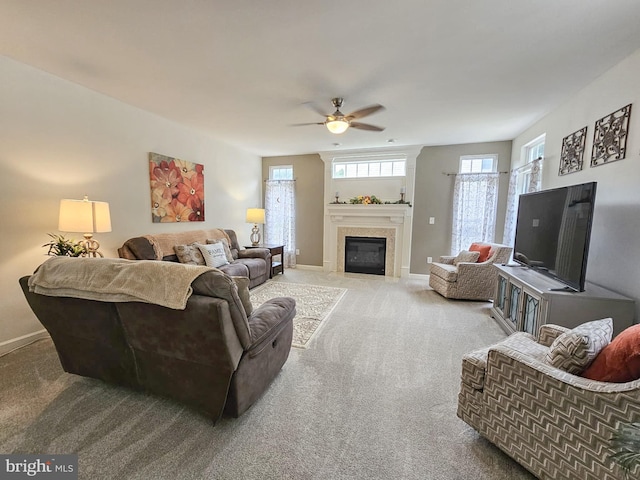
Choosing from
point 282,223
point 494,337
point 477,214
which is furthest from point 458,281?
point 282,223

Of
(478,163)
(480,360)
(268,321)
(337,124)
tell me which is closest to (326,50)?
(337,124)

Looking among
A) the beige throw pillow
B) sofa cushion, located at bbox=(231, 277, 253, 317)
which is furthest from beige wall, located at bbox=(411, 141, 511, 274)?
sofa cushion, located at bbox=(231, 277, 253, 317)

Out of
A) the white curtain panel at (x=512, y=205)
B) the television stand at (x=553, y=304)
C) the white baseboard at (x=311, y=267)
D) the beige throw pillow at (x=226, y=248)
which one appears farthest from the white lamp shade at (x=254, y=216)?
the white curtain panel at (x=512, y=205)

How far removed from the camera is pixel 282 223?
6.05 m

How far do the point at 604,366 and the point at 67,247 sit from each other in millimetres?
3941

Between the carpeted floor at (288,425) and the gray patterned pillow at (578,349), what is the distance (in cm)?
62

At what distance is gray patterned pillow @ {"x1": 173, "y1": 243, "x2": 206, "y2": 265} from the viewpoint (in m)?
3.64

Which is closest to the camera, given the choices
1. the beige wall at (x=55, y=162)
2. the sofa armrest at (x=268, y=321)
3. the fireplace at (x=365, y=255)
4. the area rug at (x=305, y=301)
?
the sofa armrest at (x=268, y=321)

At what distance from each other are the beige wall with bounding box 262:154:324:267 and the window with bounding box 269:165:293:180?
0.24 feet

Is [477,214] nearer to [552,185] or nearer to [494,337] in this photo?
[552,185]

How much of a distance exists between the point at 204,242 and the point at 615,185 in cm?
481

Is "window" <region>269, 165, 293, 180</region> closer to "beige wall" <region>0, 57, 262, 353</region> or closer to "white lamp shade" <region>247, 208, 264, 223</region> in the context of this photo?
"white lamp shade" <region>247, 208, 264, 223</region>

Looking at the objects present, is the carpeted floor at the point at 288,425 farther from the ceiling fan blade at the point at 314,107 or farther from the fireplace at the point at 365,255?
the fireplace at the point at 365,255
